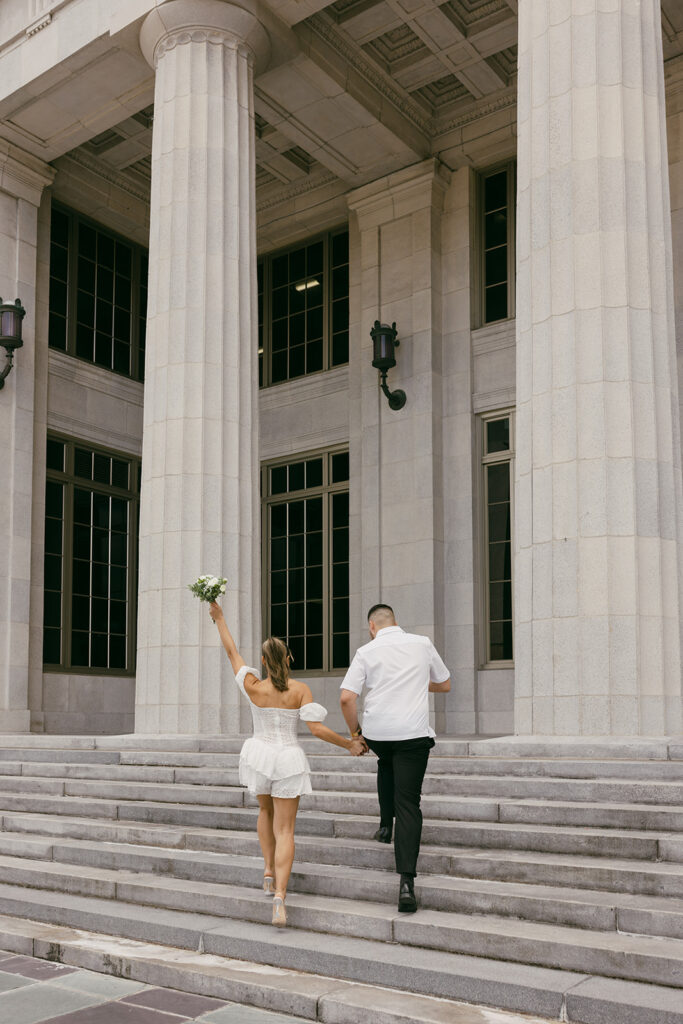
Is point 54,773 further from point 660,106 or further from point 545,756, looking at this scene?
point 660,106

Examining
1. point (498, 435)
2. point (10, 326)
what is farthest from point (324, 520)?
point (10, 326)

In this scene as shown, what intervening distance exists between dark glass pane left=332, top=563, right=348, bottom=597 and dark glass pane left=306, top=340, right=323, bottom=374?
3.97 meters

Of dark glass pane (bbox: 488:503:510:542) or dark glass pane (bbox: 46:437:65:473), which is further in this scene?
dark glass pane (bbox: 46:437:65:473)

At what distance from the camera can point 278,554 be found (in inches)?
822

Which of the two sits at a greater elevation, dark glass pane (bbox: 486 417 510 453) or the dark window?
dark glass pane (bbox: 486 417 510 453)

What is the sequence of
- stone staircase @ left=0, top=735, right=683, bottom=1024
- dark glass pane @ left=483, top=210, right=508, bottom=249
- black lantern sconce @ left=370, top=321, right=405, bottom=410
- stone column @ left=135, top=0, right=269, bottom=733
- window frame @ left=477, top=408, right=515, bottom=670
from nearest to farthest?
stone staircase @ left=0, top=735, right=683, bottom=1024
stone column @ left=135, top=0, right=269, bottom=733
window frame @ left=477, top=408, right=515, bottom=670
black lantern sconce @ left=370, top=321, right=405, bottom=410
dark glass pane @ left=483, top=210, right=508, bottom=249

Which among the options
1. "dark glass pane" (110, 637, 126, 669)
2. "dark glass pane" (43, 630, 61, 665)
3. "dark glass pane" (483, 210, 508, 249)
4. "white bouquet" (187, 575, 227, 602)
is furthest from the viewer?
"dark glass pane" (110, 637, 126, 669)

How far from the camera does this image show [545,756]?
9336 mm

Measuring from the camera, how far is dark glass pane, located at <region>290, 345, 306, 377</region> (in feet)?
69.6

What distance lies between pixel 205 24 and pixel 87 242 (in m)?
7.53

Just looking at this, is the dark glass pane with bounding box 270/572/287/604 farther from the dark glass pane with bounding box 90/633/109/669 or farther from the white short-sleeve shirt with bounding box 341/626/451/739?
the white short-sleeve shirt with bounding box 341/626/451/739

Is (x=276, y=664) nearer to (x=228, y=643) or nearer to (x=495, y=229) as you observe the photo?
(x=228, y=643)

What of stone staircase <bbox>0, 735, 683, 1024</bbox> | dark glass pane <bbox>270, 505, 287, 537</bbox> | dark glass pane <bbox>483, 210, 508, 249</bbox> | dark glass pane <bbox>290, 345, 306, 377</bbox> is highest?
dark glass pane <bbox>483, 210, 508, 249</bbox>

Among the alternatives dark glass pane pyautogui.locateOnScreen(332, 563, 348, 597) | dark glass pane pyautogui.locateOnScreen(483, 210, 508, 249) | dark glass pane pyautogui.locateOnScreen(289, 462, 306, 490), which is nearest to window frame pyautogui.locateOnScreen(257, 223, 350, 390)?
dark glass pane pyautogui.locateOnScreen(289, 462, 306, 490)
